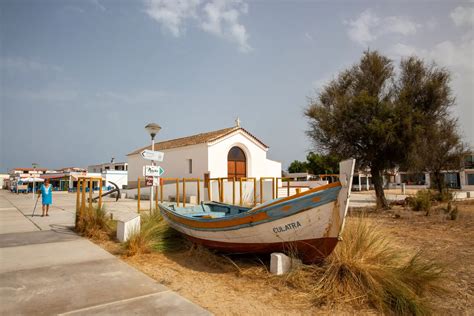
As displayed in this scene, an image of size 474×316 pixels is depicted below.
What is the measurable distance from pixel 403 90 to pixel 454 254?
10249 millimetres

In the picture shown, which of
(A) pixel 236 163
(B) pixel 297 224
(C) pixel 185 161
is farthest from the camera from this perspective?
(C) pixel 185 161

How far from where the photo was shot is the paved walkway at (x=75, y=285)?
4.23 m

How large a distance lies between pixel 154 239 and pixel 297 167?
191 feet

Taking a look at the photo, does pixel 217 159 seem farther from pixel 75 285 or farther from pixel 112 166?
pixel 112 166

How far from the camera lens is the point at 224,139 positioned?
25094 mm

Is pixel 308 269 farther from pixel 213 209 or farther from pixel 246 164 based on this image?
pixel 246 164

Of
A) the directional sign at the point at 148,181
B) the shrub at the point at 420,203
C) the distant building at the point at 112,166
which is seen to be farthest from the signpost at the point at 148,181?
the distant building at the point at 112,166

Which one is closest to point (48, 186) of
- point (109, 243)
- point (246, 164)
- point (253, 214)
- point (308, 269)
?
point (109, 243)

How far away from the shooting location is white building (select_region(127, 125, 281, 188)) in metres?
24.5

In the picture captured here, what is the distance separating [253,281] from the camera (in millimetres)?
5543

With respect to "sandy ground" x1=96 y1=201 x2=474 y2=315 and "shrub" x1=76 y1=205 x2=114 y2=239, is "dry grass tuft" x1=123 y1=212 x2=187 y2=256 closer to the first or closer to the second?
"sandy ground" x1=96 y1=201 x2=474 y2=315

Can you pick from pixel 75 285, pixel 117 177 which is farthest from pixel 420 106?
pixel 117 177

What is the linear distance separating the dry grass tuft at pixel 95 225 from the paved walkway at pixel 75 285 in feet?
2.62

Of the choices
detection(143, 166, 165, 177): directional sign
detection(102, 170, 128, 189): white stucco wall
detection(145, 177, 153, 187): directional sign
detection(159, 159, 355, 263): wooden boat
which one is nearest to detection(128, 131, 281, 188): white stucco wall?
detection(143, 166, 165, 177): directional sign
